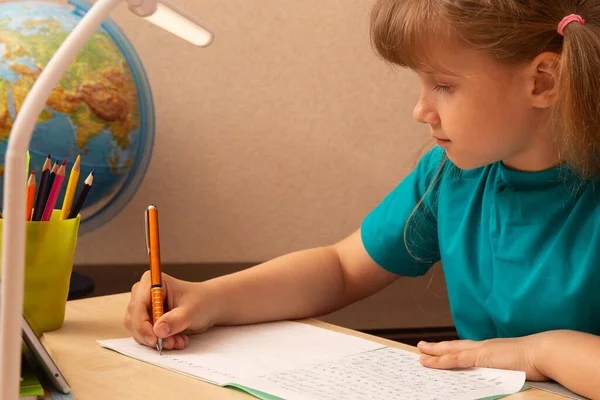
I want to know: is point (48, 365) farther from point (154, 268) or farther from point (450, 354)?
point (450, 354)

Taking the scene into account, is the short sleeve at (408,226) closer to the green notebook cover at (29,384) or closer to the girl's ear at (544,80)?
the girl's ear at (544,80)

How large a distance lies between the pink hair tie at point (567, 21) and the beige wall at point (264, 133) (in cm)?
87

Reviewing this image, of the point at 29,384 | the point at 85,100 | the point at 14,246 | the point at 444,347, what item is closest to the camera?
the point at 14,246

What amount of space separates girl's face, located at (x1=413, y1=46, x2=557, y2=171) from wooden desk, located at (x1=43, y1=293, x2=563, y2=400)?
21 cm

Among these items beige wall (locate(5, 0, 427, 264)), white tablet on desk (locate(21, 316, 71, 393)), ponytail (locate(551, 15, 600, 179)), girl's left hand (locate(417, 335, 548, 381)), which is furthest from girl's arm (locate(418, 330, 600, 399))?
beige wall (locate(5, 0, 427, 264))

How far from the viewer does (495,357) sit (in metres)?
0.69

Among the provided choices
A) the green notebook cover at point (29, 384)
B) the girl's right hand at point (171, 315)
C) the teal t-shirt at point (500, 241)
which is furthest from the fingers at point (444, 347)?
the green notebook cover at point (29, 384)

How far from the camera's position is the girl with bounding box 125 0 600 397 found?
71 cm

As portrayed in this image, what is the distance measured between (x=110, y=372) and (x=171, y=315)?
3.6 inches

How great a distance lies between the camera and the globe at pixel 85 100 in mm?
1199

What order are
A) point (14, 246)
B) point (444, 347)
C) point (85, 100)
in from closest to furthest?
point (14, 246), point (444, 347), point (85, 100)

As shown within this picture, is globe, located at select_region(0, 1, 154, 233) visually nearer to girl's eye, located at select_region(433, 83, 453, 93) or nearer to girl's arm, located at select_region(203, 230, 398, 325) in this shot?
girl's arm, located at select_region(203, 230, 398, 325)

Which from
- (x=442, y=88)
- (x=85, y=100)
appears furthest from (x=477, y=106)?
(x=85, y=100)

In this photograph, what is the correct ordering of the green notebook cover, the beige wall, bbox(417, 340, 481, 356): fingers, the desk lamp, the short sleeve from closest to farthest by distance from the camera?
the desk lamp, the green notebook cover, bbox(417, 340, 481, 356): fingers, the short sleeve, the beige wall
